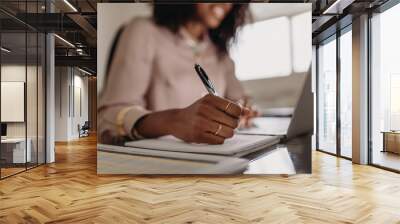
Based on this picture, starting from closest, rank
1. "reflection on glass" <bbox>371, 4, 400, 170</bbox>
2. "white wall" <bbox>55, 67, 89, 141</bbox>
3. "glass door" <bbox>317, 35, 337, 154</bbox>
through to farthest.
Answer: "reflection on glass" <bbox>371, 4, 400, 170</bbox> → "glass door" <bbox>317, 35, 337, 154</bbox> → "white wall" <bbox>55, 67, 89, 141</bbox>

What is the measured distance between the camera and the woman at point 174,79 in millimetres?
5953

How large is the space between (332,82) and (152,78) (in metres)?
5.61

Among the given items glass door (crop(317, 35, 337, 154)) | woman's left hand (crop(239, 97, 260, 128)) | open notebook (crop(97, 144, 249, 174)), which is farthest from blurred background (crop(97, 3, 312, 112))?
→ glass door (crop(317, 35, 337, 154))

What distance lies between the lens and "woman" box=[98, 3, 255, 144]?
5953mm

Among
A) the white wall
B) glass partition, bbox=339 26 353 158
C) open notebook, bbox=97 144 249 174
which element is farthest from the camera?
the white wall

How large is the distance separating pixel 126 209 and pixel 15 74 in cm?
369

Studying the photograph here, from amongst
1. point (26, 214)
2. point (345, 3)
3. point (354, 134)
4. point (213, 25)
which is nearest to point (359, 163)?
point (354, 134)

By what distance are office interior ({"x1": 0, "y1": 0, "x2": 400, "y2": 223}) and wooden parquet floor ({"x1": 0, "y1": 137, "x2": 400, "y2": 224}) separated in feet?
0.63

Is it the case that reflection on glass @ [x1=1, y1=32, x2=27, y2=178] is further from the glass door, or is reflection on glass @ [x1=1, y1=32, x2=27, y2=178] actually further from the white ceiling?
the glass door

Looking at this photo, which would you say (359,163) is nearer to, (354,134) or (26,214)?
(354,134)

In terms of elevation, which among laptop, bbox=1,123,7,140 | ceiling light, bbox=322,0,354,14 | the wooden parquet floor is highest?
ceiling light, bbox=322,0,354,14

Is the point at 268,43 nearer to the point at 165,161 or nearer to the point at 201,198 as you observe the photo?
the point at 165,161

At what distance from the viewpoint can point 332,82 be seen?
968 cm

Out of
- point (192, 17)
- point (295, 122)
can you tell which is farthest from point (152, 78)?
point (295, 122)
